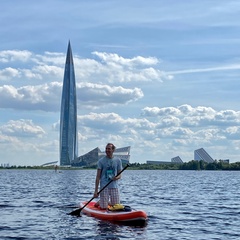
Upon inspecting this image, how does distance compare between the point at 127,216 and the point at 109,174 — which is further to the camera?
the point at 109,174

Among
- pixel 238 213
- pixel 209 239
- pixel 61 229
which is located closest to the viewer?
pixel 209 239

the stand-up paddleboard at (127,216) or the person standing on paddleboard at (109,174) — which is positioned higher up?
the person standing on paddleboard at (109,174)

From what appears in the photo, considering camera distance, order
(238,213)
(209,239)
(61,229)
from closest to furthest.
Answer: (209,239) < (61,229) < (238,213)

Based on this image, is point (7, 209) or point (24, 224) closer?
point (24, 224)

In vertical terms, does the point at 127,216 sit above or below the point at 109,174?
below

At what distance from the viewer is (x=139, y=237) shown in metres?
22.5

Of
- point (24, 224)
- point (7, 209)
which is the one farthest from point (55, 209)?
point (24, 224)

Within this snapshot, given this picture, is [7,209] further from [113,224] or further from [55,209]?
[113,224]

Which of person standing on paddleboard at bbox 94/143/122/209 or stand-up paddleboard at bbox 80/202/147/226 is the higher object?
person standing on paddleboard at bbox 94/143/122/209

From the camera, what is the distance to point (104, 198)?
2627 cm

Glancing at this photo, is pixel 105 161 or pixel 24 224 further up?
pixel 105 161

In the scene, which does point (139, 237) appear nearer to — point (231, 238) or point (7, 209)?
point (231, 238)

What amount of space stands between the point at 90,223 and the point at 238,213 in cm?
1045

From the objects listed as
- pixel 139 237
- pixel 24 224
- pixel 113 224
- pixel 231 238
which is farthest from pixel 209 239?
pixel 24 224
